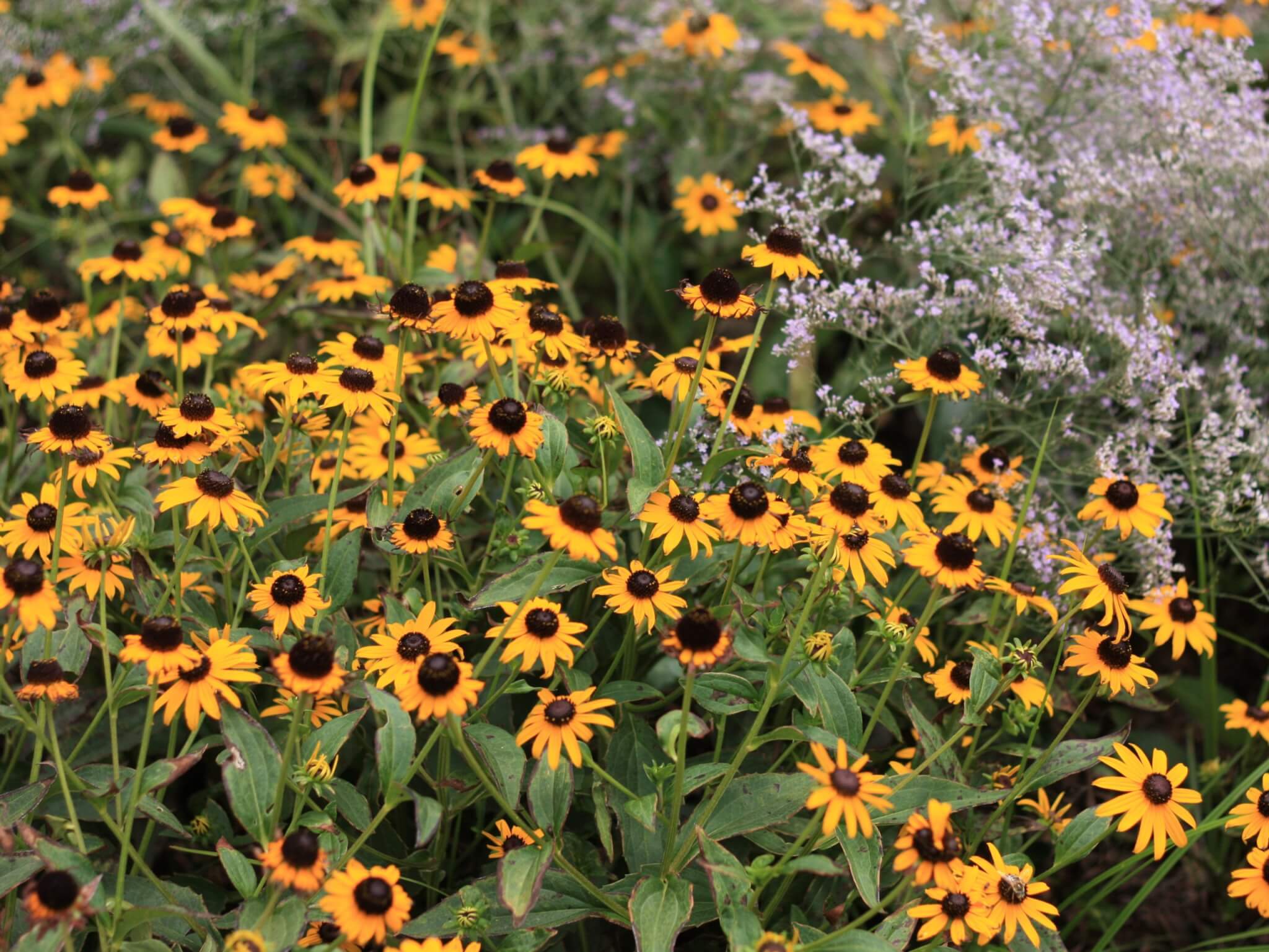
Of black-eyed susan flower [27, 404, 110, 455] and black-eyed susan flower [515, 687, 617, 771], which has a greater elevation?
black-eyed susan flower [27, 404, 110, 455]

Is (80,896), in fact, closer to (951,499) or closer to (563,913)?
(563,913)

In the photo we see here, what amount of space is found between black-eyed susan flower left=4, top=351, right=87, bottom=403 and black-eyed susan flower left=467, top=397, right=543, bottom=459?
0.79 meters

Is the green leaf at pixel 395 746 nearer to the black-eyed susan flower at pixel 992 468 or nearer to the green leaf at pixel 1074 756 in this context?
the green leaf at pixel 1074 756

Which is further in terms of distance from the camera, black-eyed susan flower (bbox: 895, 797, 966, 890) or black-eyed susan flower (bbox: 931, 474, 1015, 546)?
black-eyed susan flower (bbox: 931, 474, 1015, 546)

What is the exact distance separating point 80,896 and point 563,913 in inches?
24.1

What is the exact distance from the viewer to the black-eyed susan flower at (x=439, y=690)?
1380mm

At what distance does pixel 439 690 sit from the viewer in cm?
139

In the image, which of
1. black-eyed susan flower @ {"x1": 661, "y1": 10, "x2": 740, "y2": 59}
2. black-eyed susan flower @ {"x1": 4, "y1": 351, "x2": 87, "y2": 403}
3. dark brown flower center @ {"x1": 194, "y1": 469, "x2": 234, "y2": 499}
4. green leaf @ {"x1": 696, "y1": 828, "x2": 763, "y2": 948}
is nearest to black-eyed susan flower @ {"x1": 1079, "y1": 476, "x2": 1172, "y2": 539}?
green leaf @ {"x1": 696, "y1": 828, "x2": 763, "y2": 948}

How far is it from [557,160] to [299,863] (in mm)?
1772

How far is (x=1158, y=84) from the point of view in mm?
2740

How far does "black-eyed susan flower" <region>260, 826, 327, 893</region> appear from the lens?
1285 mm

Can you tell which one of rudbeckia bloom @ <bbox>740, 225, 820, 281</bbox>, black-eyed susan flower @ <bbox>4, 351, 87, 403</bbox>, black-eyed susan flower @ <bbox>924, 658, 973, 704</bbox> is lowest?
black-eyed susan flower @ <bbox>924, 658, 973, 704</bbox>

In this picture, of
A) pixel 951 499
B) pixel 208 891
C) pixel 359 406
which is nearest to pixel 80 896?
pixel 208 891

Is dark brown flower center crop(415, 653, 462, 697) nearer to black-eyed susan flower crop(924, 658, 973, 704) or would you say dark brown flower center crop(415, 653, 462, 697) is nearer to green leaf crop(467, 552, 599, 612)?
green leaf crop(467, 552, 599, 612)
